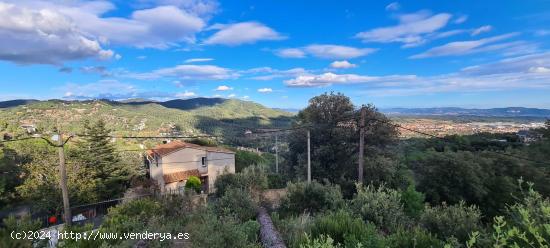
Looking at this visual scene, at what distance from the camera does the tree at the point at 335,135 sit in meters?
21.8

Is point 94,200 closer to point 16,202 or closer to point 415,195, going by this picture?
point 16,202

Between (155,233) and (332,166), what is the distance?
16560 millimetres

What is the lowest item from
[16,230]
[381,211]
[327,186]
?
[327,186]

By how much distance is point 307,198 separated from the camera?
1349 centimetres

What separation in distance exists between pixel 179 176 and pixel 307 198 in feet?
64.6

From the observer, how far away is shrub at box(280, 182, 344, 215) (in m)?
13.0

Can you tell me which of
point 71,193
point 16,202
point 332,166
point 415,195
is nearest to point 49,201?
point 71,193

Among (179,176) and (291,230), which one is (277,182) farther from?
(291,230)

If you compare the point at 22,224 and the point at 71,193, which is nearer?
the point at 22,224

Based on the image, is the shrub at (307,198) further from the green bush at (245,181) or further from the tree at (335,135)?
the tree at (335,135)

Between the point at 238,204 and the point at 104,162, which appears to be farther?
the point at 104,162

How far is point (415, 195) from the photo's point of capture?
607 inches

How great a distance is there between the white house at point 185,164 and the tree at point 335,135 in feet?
31.2

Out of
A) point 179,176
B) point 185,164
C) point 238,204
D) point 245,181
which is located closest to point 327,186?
point 238,204
